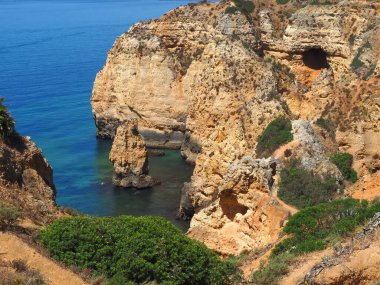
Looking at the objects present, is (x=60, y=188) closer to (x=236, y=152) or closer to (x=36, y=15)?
(x=236, y=152)

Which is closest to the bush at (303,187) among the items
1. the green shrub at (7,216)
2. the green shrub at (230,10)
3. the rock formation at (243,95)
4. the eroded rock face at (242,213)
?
the rock formation at (243,95)

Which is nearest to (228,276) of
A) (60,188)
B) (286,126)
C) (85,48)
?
(286,126)

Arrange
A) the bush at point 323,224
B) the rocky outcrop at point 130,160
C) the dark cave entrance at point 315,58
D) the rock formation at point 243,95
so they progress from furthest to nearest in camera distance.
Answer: the dark cave entrance at point 315,58 < the rocky outcrop at point 130,160 < the rock formation at point 243,95 < the bush at point 323,224

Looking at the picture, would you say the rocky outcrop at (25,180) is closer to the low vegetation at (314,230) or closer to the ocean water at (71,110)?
the low vegetation at (314,230)

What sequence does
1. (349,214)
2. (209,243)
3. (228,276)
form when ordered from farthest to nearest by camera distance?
(209,243)
(349,214)
(228,276)

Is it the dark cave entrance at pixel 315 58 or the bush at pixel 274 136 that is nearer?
the bush at pixel 274 136

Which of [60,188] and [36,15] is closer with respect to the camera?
[60,188]
